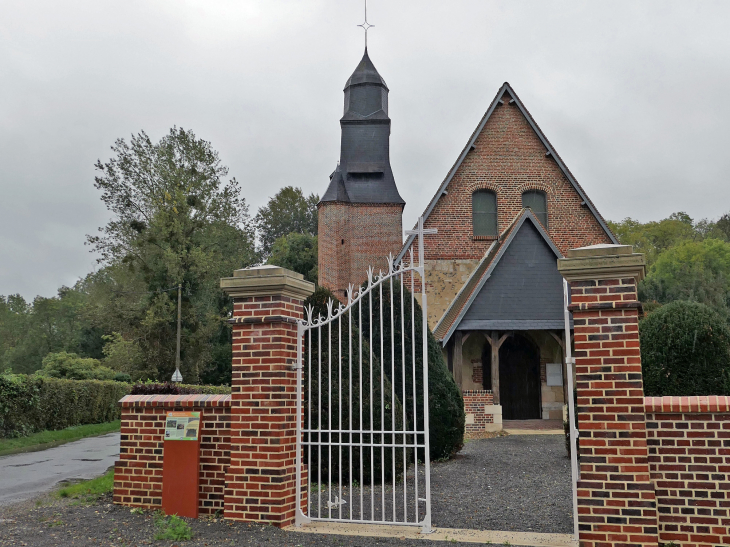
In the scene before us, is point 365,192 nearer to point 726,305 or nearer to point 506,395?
point 506,395

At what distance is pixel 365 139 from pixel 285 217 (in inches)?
1350

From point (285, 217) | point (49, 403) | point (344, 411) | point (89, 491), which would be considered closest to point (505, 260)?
point (344, 411)

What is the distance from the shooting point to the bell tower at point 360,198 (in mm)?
28203

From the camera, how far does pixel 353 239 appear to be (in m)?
28.4

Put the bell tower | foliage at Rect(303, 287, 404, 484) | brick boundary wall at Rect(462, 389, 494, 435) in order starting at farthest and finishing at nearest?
the bell tower, brick boundary wall at Rect(462, 389, 494, 435), foliage at Rect(303, 287, 404, 484)

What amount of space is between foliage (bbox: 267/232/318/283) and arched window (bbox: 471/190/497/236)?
25.6m

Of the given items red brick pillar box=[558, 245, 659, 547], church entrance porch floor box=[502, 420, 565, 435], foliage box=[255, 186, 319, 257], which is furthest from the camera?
foliage box=[255, 186, 319, 257]

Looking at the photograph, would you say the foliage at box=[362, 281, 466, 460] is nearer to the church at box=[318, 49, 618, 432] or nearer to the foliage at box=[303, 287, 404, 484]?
the foliage at box=[303, 287, 404, 484]

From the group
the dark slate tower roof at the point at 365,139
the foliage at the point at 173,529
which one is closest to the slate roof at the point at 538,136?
the dark slate tower roof at the point at 365,139

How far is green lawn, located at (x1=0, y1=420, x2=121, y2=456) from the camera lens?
15.2 m

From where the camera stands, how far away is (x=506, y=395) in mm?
20156

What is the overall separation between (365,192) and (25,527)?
24.1 meters

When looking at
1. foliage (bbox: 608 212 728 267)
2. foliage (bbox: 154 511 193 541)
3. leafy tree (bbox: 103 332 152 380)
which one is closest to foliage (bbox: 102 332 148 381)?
leafy tree (bbox: 103 332 152 380)

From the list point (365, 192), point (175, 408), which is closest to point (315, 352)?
point (175, 408)
